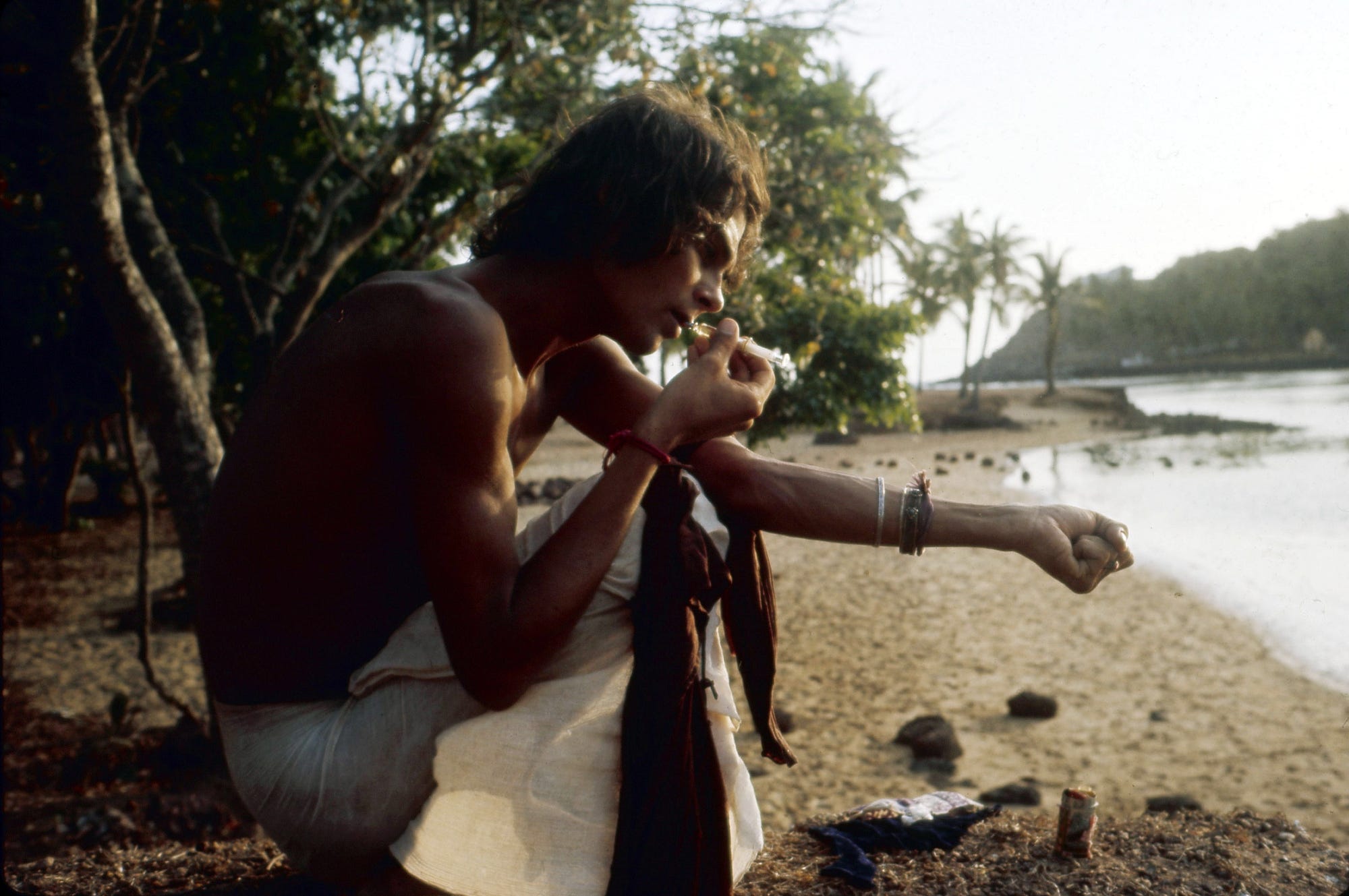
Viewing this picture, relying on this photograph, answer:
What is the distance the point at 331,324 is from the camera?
172cm

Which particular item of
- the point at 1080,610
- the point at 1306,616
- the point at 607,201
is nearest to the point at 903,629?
the point at 1080,610

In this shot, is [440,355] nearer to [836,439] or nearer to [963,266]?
[836,439]

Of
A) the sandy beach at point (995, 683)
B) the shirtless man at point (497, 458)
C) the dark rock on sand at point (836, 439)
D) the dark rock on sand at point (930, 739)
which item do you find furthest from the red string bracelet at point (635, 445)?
the dark rock on sand at point (836, 439)

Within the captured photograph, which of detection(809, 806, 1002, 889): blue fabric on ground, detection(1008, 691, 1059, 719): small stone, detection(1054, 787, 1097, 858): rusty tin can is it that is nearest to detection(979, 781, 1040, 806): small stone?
detection(1008, 691, 1059, 719): small stone

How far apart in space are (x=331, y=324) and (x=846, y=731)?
5024mm

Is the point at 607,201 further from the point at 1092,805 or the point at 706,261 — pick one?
the point at 1092,805

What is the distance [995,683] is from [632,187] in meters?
6.14

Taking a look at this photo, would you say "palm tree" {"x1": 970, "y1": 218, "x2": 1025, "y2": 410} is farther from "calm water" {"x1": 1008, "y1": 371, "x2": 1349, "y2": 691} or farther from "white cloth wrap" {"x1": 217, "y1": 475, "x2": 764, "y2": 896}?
"white cloth wrap" {"x1": 217, "y1": 475, "x2": 764, "y2": 896}

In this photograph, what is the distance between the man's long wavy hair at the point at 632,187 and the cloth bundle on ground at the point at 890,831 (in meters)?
1.59

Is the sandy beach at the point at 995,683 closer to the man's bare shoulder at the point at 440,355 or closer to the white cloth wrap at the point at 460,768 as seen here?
the white cloth wrap at the point at 460,768

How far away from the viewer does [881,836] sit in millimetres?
2629

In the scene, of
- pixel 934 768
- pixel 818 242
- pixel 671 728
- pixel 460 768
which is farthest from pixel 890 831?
pixel 818 242

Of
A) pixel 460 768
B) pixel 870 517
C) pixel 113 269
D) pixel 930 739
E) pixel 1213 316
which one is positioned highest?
pixel 1213 316

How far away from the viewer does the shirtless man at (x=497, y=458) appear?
1.60 meters
